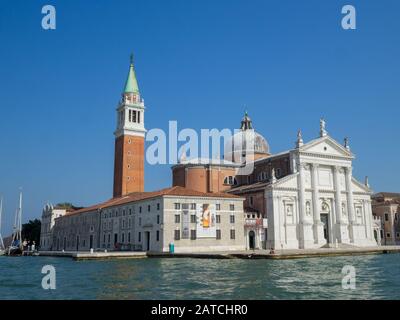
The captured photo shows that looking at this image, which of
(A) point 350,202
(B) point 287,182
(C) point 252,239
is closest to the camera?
(C) point 252,239

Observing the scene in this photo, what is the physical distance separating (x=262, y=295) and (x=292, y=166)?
3507cm

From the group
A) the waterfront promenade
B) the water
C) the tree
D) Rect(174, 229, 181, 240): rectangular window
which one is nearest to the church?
Rect(174, 229, 181, 240): rectangular window

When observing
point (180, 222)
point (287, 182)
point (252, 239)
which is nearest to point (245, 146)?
point (287, 182)

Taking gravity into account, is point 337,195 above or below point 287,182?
below

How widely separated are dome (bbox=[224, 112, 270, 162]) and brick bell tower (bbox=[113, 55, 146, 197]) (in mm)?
12111

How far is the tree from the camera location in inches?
3243

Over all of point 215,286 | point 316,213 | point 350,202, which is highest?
point 350,202

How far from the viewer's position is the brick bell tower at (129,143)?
60406 mm

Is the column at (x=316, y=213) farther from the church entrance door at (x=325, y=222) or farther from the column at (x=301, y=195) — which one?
the church entrance door at (x=325, y=222)

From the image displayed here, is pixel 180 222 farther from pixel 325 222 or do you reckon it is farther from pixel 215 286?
pixel 215 286

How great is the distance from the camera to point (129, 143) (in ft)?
202

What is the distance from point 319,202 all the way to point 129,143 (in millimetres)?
26548
